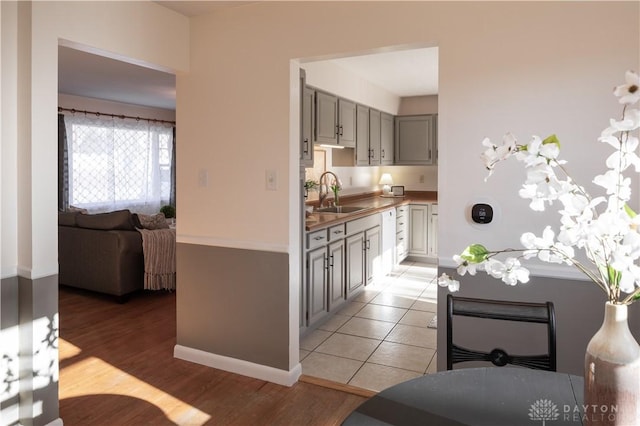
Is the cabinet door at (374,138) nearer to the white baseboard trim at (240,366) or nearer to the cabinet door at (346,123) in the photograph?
the cabinet door at (346,123)

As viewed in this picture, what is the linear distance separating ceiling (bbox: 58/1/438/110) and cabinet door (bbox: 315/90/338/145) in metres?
0.41

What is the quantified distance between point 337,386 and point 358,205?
2.93 meters

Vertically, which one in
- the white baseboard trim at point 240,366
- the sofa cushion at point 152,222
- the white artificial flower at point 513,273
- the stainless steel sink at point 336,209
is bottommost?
the white baseboard trim at point 240,366

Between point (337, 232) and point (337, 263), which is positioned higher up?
point (337, 232)

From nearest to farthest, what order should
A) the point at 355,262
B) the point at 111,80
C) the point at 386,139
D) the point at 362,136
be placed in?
the point at 355,262 → the point at 362,136 → the point at 111,80 → the point at 386,139

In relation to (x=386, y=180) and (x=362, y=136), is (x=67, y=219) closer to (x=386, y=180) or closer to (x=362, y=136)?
(x=362, y=136)

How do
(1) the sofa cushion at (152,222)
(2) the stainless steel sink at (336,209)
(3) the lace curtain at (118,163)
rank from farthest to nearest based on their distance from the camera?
(3) the lace curtain at (118,163), (2) the stainless steel sink at (336,209), (1) the sofa cushion at (152,222)

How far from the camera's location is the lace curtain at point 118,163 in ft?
23.2

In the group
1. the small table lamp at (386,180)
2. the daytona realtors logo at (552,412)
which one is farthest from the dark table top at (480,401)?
the small table lamp at (386,180)

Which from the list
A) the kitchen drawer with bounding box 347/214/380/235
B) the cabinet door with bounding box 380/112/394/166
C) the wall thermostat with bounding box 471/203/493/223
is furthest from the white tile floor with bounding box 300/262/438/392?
the cabinet door with bounding box 380/112/394/166

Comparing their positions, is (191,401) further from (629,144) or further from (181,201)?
(629,144)

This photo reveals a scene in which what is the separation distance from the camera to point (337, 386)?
115 inches

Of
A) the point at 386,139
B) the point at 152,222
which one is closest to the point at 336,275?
the point at 152,222

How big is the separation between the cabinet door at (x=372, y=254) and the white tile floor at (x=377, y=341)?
17 centimetres
